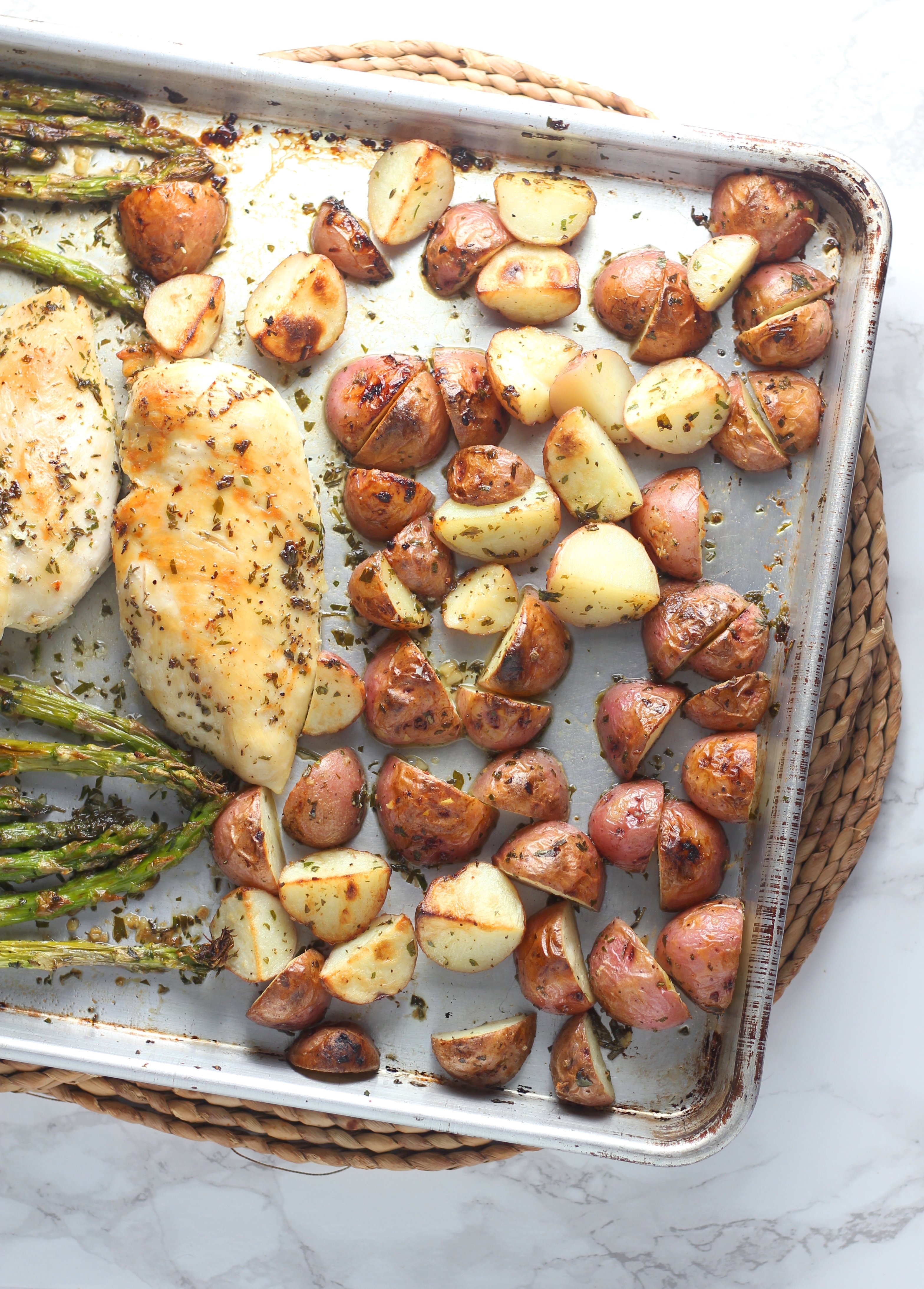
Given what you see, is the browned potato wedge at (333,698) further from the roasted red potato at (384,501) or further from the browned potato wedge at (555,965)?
the browned potato wedge at (555,965)

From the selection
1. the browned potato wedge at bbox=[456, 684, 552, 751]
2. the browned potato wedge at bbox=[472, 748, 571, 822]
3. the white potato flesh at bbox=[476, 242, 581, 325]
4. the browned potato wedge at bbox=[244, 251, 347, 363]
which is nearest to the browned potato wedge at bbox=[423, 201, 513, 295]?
the white potato flesh at bbox=[476, 242, 581, 325]

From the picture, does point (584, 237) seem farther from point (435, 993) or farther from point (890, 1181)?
point (890, 1181)

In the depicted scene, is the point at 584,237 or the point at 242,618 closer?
the point at 242,618

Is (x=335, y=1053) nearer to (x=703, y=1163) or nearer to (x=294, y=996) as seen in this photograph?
(x=294, y=996)

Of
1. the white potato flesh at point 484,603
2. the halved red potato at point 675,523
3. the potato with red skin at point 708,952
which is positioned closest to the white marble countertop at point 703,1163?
the potato with red skin at point 708,952

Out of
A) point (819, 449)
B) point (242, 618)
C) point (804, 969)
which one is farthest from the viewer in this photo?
point (804, 969)

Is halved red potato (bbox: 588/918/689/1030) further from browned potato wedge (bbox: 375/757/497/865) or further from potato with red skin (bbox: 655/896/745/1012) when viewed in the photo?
browned potato wedge (bbox: 375/757/497/865)

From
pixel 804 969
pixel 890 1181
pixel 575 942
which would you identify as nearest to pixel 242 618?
pixel 575 942
